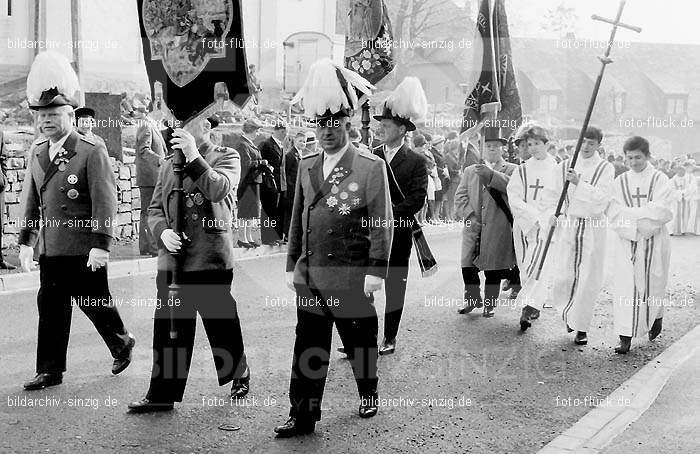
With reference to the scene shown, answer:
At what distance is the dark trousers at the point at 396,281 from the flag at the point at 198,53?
2.36m

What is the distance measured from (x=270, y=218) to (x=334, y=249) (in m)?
9.37

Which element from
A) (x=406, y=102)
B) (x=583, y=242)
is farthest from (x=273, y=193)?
(x=406, y=102)

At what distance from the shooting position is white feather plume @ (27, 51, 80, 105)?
6035 mm

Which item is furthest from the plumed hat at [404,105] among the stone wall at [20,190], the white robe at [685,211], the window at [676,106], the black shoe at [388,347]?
the window at [676,106]

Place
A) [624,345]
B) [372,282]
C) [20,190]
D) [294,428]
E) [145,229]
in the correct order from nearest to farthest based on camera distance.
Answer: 1. [294,428]
2. [372,282]
3. [624,345]
4. [145,229]
5. [20,190]

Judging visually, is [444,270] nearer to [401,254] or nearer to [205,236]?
[401,254]

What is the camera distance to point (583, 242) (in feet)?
27.7

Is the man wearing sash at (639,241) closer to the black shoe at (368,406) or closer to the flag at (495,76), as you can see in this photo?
the flag at (495,76)

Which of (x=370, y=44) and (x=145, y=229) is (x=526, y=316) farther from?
(x=145, y=229)

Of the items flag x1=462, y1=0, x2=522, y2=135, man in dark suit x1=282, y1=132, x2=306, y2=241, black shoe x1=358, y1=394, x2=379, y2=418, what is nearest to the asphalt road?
black shoe x1=358, y1=394, x2=379, y2=418

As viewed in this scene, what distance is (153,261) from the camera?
480 inches

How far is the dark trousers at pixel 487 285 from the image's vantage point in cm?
943

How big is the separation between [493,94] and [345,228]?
4244 mm

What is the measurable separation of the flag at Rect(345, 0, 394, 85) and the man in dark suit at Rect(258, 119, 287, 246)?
5.29 meters
